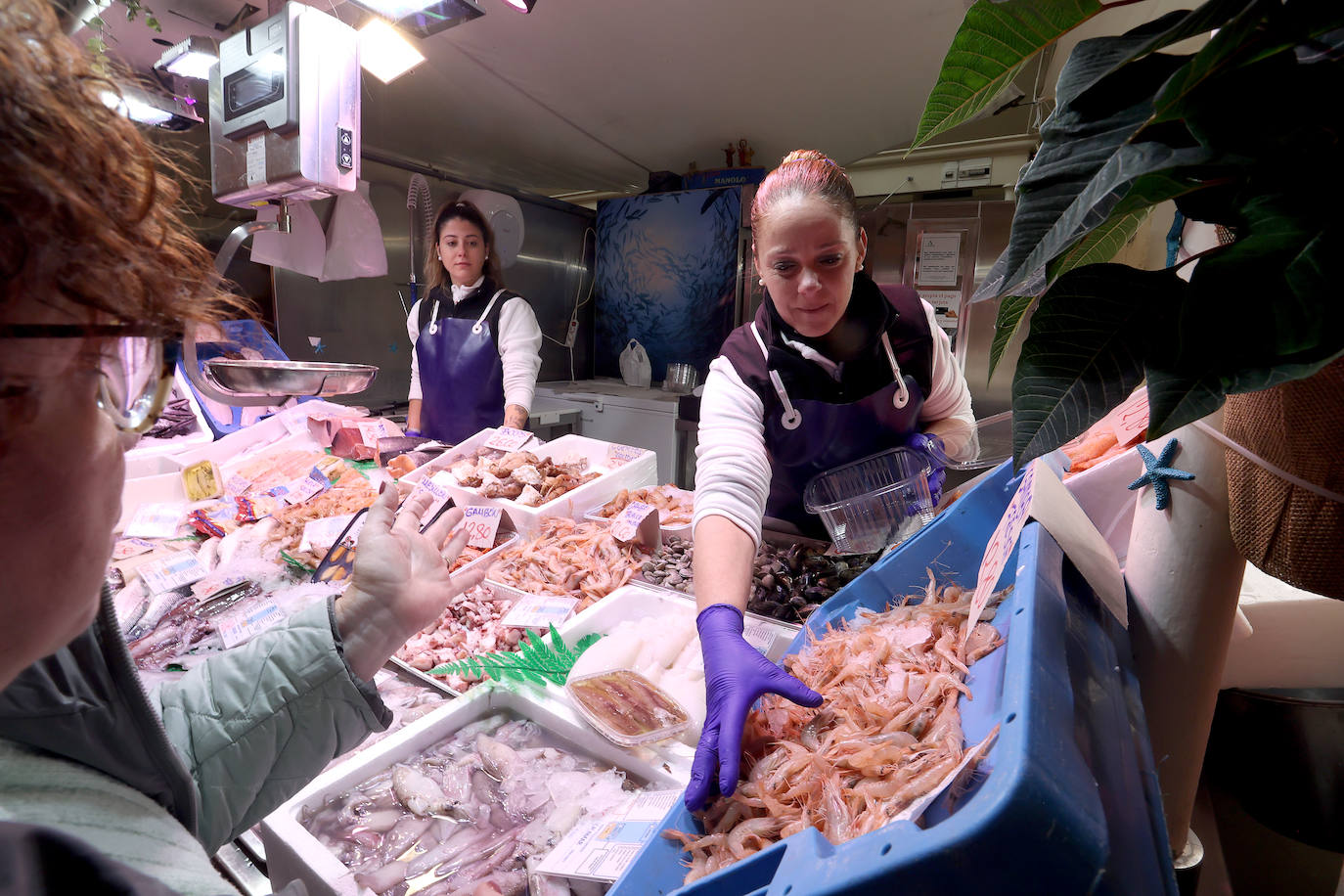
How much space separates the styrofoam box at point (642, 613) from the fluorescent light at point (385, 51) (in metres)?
2.38

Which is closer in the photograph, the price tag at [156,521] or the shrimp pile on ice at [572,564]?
the shrimp pile on ice at [572,564]

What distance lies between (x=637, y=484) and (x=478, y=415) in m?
2.07

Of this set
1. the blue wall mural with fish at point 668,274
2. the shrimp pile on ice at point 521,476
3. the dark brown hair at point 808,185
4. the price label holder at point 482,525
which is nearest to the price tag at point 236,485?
the shrimp pile on ice at point 521,476

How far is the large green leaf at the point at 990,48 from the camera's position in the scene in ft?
1.85

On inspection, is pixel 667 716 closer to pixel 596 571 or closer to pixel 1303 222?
pixel 596 571

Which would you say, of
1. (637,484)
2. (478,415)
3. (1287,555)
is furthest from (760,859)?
(478,415)

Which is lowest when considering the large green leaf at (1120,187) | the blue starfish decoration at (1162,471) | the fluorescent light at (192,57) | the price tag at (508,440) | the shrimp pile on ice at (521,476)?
the shrimp pile on ice at (521,476)

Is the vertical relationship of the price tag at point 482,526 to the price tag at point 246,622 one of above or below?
above

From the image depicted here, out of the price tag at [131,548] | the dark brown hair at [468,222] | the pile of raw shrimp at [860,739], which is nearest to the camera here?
the pile of raw shrimp at [860,739]

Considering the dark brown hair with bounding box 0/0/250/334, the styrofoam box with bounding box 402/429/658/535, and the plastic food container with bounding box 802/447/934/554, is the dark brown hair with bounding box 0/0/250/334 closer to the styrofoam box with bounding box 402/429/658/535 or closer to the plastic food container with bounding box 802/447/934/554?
the plastic food container with bounding box 802/447/934/554

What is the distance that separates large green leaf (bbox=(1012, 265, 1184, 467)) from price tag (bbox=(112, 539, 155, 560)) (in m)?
2.70

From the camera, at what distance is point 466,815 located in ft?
4.16

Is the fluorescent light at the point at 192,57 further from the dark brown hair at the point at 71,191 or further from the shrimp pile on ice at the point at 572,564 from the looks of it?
the dark brown hair at the point at 71,191

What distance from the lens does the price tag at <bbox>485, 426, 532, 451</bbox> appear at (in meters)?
2.94
